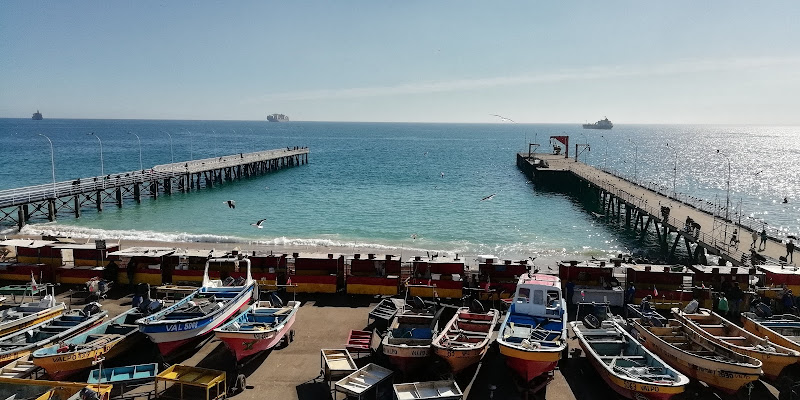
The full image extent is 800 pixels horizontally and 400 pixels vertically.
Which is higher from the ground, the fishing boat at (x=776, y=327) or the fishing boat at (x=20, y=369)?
the fishing boat at (x=776, y=327)

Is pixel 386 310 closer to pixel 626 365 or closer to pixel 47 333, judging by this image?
pixel 626 365

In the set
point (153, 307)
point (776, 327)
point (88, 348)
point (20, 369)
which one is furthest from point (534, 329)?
point (20, 369)

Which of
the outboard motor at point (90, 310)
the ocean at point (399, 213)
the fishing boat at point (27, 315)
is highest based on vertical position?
the outboard motor at point (90, 310)

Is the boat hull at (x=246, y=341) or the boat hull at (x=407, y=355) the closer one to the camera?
the boat hull at (x=407, y=355)

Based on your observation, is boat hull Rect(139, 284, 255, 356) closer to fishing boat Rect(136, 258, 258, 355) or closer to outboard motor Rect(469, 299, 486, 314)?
fishing boat Rect(136, 258, 258, 355)

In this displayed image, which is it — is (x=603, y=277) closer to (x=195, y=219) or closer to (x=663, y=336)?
(x=663, y=336)

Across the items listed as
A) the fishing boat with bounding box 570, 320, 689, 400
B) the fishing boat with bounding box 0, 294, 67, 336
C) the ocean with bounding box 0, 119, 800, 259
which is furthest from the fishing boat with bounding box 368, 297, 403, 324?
the ocean with bounding box 0, 119, 800, 259

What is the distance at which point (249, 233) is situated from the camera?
4341cm

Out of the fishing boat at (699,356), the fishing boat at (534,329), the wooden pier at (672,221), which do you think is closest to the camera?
the fishing boat at (699,356)

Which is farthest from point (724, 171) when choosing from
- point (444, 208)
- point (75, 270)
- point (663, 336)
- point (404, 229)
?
point (75, 270)

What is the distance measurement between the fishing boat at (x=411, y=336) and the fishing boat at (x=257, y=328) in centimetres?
339

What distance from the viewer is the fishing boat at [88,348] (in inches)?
583

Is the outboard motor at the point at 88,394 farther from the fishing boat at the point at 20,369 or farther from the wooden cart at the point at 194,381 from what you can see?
A: the fishing boat at the point at 20,369

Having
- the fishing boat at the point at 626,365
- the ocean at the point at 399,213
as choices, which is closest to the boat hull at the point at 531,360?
the fishing boat at the point at 626,365
